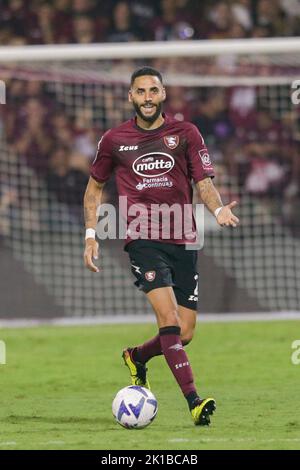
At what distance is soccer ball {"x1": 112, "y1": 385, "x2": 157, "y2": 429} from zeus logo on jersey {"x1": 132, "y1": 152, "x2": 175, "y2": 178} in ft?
5.40

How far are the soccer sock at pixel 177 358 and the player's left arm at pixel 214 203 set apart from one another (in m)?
0.85

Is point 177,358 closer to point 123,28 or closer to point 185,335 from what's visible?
point 185,335

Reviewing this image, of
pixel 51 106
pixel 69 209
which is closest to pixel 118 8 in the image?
pixel 51 106

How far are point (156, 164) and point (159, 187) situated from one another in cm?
17

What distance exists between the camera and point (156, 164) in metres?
8.74

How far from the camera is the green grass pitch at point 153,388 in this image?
303 inches

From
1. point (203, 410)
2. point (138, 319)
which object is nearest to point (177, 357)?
point (203, 410)

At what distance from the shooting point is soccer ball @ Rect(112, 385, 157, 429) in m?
8.05

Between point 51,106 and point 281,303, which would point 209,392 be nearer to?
point 281,303
